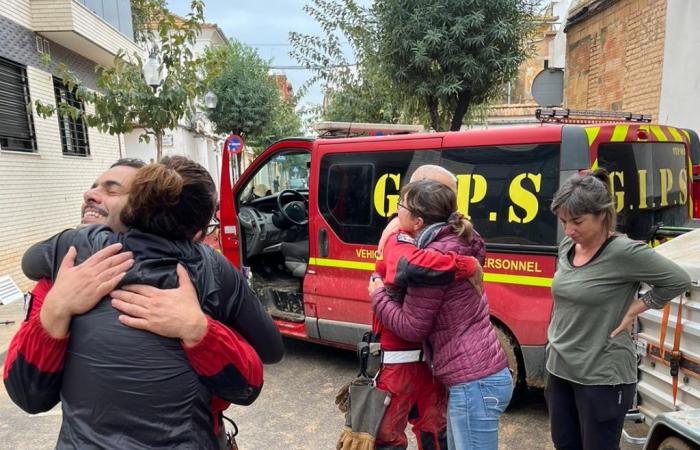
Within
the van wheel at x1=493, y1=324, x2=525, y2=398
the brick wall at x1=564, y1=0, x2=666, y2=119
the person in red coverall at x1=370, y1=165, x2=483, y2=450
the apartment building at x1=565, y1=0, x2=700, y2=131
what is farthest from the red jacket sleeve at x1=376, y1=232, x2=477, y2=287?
the brick wall at x1=564, y1=0, x2=666, y2=119

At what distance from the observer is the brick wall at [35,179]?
7184mm

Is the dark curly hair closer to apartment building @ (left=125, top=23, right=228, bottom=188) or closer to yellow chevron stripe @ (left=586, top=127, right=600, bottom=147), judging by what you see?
yellow chevron stripe @ (left=586, top=127, right=600, bottom=147)

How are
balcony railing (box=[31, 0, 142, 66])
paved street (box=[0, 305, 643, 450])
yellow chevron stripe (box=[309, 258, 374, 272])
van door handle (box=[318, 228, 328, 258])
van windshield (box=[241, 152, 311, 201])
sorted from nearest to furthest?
paved street (box=[0, 305, 643, 450]), yellow chevron stripe (box=[309, 258, 374, 272]), van door handle (box=[318, 228, 328, 258]), van windshield (box=[241, 152, 311, 201]), balcony railing (box=[31, 0, 142, 66])

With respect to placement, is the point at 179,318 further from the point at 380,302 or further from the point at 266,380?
the point at 266,380

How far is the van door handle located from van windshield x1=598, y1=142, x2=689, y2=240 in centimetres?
207

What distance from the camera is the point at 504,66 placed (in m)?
6.85

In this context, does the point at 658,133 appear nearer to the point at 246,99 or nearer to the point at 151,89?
the point at 151,89

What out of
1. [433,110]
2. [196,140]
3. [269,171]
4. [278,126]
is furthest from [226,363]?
[196,140]

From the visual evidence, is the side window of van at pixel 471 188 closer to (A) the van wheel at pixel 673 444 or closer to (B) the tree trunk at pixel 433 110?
(A) the van wheel at pixel 673 444

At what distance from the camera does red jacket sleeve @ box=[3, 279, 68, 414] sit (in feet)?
3.80

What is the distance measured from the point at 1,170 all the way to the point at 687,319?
330 inches

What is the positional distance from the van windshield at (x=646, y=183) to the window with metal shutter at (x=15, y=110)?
8.21m

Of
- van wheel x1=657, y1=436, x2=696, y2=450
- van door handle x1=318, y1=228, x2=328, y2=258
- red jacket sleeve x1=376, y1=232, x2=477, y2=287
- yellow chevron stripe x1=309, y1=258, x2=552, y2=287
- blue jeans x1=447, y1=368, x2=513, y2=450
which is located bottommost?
van wheel x1=657, y1=436, x2=696, y2=450

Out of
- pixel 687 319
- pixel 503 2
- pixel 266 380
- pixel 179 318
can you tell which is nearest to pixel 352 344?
pixel 266 380
